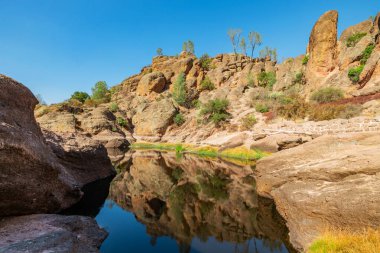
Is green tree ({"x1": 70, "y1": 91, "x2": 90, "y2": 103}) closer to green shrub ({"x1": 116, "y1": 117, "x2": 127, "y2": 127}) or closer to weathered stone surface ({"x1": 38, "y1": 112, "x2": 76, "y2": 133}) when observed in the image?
green shrub ({"x1": 116, "y1": 117, "x2": 127, "y2": 127})

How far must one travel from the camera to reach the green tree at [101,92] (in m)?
102

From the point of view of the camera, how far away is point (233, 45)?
368 feet

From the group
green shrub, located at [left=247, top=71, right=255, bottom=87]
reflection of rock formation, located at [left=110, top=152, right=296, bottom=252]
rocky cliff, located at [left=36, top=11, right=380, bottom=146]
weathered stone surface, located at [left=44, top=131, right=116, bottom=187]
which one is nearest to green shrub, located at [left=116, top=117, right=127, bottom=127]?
rocky cliff, located at [left=36, top=11, right=380, bottom=146]

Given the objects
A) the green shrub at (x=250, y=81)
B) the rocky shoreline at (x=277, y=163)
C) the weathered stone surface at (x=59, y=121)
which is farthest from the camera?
the green shrub at (x=250, y=81)

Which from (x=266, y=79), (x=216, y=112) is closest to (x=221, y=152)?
(x=216, y=112)

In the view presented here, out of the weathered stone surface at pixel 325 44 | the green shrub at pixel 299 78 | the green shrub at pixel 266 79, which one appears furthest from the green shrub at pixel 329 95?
the green shrub at pixel 266 79

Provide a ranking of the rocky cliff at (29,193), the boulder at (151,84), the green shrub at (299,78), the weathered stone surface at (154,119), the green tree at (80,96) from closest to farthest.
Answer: the rocky cliff at (29,193) → the green shrub at (299,78) → the weathered stone surface at (154,119) → the boulder at (151,84) → the green tree at (80,96)

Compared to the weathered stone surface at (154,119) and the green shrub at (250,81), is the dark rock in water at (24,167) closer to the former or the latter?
the weathered stone surface at (154,119)

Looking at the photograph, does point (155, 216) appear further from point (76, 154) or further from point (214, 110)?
point (214, 110)

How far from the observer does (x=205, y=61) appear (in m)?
109

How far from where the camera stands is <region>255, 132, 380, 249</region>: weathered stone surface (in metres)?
8.43

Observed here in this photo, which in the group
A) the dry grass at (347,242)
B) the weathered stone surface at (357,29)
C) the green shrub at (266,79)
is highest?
the weathered stone surface at (357,29)

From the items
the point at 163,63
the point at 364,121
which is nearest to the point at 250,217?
the point at 364,121

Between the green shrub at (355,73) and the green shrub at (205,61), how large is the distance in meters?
67.8
